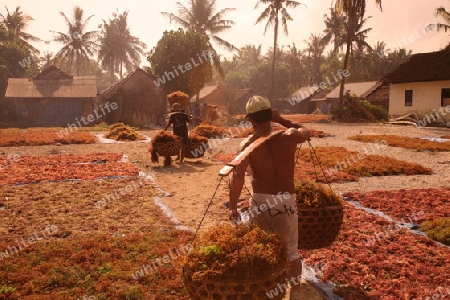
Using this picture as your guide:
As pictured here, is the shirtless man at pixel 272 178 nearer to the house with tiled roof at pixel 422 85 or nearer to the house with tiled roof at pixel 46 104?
the house with tiled roof at pixel 422 85

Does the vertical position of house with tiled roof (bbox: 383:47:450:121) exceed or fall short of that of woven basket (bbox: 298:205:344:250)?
it exceeds it

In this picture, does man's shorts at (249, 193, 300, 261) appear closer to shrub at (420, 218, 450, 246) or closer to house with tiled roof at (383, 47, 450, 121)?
shrub at (420, 218, 450, 246)

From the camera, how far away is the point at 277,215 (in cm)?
387

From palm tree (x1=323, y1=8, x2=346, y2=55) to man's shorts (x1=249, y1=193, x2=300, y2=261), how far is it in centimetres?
5502

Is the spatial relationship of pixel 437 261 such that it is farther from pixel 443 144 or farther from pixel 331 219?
pixel 443 144

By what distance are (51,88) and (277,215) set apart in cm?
3945

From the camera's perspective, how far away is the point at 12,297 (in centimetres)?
424

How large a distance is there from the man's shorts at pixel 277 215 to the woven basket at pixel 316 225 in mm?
537

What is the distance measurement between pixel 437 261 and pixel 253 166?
11.1 feet

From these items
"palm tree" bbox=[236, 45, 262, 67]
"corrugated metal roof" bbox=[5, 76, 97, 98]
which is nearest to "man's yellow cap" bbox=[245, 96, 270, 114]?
"corrugated metal roof" bbox=[5, 76, 97, 98]

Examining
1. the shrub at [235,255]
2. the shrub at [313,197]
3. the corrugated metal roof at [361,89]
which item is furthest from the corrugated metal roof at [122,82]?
the shrub at [235,255]

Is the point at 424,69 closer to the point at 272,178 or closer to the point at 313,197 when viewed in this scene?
the point at 313,197

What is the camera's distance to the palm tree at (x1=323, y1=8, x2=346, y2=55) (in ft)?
181

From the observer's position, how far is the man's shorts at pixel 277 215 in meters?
3.83
